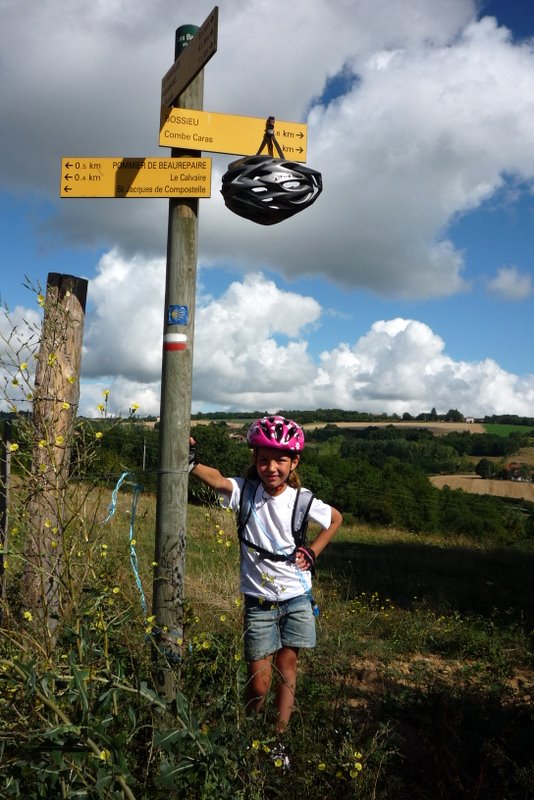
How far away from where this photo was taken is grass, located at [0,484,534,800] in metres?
1.89

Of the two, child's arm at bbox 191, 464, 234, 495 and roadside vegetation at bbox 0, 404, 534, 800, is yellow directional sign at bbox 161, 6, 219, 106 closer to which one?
roadside vegetation at bbox 0, 404, 534, 800

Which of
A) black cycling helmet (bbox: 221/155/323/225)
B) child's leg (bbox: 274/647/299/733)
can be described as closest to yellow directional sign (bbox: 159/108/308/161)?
black cycling helmet (bbox: 221/155/323/225)

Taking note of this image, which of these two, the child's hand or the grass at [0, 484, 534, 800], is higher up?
the child's hand

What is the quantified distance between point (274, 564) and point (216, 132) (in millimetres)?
1981

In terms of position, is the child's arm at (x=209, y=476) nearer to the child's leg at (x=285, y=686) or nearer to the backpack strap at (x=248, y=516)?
the backpack strap at (x=248, y=516)

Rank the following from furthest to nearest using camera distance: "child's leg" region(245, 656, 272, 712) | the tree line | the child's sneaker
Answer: the tree line, "child's leg" region(245, 656, 272, 712), the child's sneaker

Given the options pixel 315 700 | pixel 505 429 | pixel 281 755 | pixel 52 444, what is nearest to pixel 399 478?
pixel 505 429

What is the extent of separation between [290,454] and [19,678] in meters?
1.65

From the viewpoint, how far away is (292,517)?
10.4 ft

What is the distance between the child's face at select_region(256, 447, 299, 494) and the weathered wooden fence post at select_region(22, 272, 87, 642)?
93 cm

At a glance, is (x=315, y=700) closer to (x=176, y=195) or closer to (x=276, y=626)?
(x=276, y=626)

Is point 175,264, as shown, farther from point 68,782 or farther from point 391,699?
point 391,699

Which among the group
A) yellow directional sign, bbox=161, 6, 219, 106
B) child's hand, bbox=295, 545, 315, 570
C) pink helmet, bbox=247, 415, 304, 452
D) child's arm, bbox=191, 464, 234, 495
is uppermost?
yellow directional sign, bbox=161, 6, 219, 106

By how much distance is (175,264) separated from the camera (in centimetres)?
289
